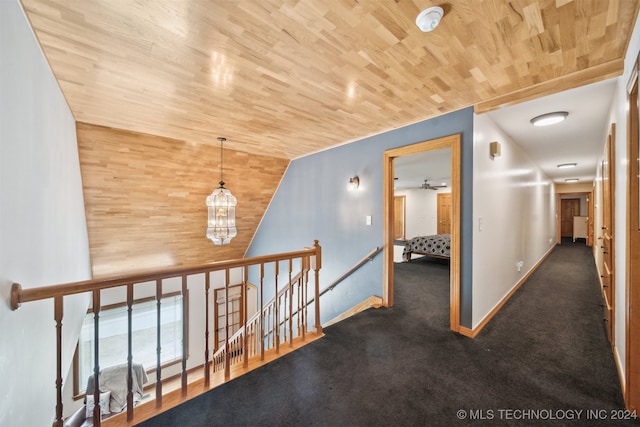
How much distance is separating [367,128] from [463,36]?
1639 millimetres

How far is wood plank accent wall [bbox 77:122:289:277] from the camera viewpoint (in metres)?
3.31

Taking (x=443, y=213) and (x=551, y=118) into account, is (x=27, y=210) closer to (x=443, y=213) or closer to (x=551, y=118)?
(x=551, y=118)

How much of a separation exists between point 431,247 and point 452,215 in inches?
135

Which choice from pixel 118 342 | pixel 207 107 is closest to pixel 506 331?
pixel 207 107

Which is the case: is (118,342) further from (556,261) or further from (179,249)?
(556,261)

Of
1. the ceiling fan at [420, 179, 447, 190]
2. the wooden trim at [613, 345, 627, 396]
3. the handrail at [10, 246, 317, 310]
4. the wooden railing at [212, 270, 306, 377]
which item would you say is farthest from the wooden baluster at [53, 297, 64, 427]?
the ceiling fan at [420, 179, 447, 190]

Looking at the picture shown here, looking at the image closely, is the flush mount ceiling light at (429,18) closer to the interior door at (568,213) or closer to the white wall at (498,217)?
the white wall at (498,217)

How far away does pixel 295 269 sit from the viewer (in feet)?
14.9

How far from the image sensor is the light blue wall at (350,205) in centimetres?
250

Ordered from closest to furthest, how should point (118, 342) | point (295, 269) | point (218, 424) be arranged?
point (218, 424) → point (295, 269) → point (118, 342)

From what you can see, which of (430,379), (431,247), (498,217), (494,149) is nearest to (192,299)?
(431,247)

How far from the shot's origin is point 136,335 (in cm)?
588

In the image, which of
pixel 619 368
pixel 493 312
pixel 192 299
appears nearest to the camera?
pixel 619 368

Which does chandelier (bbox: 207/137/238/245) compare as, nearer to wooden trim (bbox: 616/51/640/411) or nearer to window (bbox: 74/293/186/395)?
window (bbox: 74/293/186/395)
